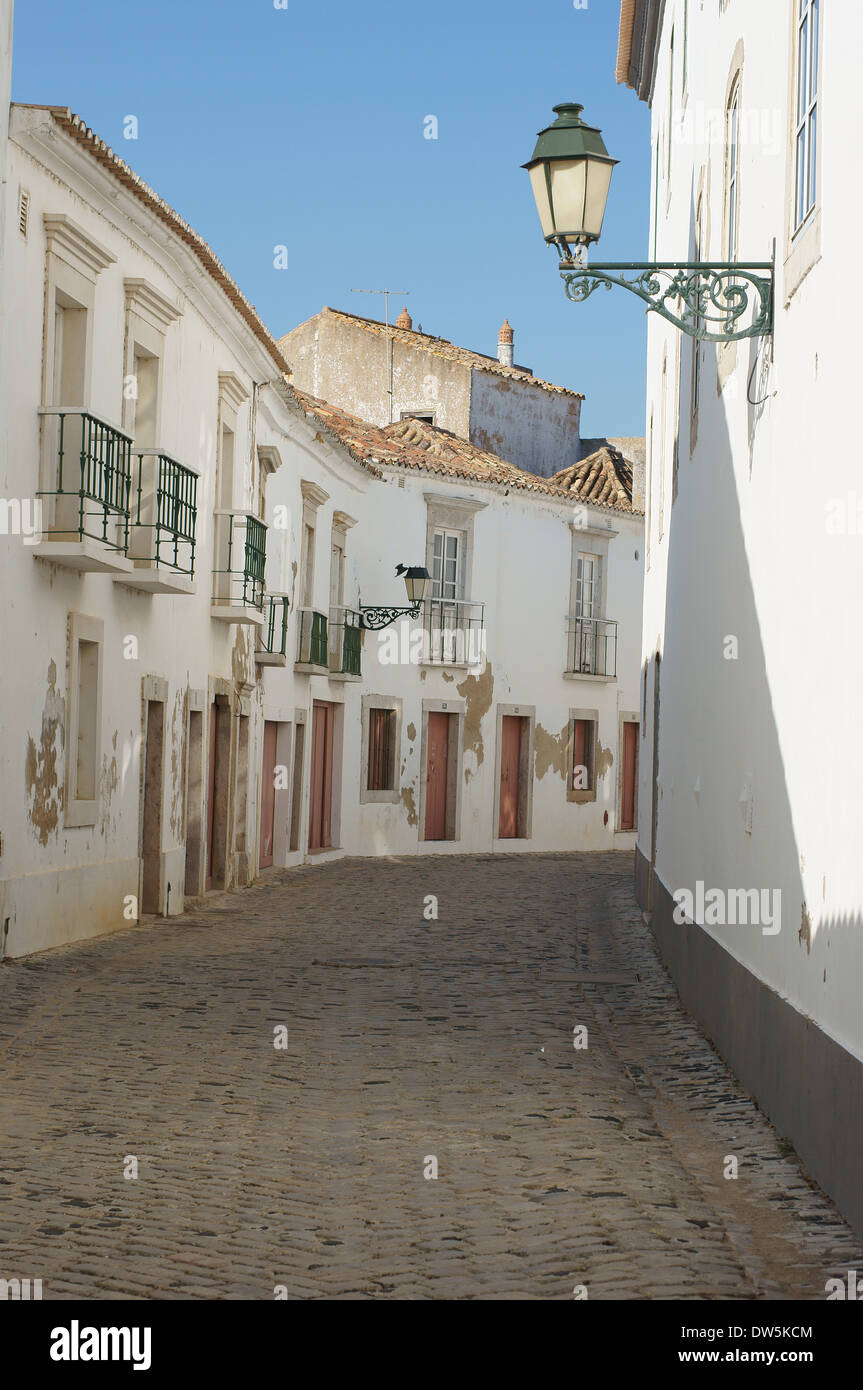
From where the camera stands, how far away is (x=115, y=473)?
12.5 meters

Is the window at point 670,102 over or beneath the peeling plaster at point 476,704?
over

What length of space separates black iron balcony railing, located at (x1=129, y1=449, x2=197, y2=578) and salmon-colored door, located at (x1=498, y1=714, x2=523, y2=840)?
14.0 metres

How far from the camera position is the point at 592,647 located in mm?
29609

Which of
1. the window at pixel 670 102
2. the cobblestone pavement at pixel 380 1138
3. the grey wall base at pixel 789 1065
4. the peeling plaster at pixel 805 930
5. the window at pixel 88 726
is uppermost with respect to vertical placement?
the window at pixel 670 102

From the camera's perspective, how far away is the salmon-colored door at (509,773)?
28.2m

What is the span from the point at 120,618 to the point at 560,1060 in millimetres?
6908

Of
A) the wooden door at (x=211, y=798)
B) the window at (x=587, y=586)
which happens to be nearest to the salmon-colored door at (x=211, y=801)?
the wooden door at (x=211, y=798)

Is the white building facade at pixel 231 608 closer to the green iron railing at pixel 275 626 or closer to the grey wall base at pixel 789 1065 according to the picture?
the green iron railing at pixel 275 626

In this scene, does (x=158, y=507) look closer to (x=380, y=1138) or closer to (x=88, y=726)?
(x=88, y=726)

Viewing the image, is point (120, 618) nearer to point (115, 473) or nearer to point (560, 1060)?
point (115, 473)

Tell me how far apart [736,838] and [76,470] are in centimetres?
590

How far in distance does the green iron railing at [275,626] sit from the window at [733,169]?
10545mm

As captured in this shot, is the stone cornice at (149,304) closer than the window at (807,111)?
No
